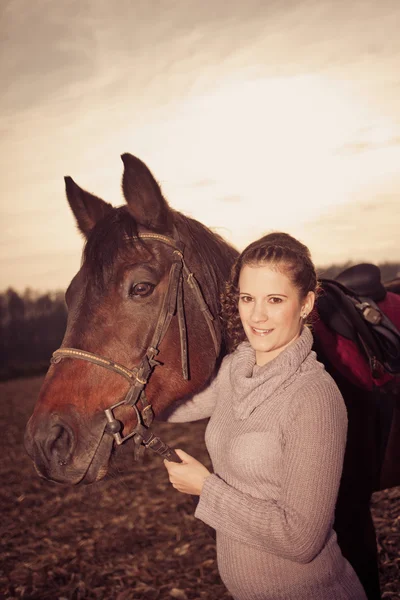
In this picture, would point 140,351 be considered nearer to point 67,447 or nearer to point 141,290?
point 141,290

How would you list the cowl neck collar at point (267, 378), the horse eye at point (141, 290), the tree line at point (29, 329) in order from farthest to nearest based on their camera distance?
the tree line at point (29, 329)
the horse eye at point (141, 290)
the cowl neck collar at point (267, 378)

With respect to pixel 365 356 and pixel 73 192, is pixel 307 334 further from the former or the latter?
pixel 73 192

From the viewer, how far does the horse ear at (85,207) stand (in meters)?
2.65

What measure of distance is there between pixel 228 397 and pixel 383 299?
1.90 metres

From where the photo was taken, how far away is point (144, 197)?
2.33m

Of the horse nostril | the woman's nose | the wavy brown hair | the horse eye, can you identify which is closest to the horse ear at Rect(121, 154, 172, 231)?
the horse eye

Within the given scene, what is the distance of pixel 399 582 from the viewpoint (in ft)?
12.3

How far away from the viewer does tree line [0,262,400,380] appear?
23.4m

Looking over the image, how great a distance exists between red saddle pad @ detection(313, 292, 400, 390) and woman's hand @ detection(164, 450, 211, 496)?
1.06 m

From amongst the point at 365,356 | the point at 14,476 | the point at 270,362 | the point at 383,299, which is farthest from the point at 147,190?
the point at 14,476

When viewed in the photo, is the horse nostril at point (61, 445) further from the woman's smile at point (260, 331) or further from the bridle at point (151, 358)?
the woman's smile at point (260, 331)

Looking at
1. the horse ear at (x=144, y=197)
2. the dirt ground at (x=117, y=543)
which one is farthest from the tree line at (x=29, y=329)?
the horse ear at (x=144, y=197)

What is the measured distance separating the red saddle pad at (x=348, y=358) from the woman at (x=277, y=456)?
0.70 m

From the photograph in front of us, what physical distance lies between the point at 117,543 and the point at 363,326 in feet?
13.9
